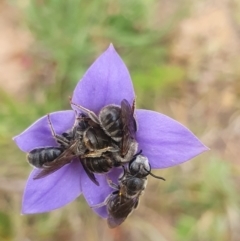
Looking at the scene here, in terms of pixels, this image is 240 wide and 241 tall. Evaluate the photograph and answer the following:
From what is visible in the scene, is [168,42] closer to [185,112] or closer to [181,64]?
[181,64]

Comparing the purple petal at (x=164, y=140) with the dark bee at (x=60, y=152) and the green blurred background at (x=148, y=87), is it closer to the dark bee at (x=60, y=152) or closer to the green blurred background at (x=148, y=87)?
the dark bee at (x=60, y=152)

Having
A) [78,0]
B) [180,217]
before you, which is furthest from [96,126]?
[180,217]

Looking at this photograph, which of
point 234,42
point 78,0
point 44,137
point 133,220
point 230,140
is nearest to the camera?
point 44,137

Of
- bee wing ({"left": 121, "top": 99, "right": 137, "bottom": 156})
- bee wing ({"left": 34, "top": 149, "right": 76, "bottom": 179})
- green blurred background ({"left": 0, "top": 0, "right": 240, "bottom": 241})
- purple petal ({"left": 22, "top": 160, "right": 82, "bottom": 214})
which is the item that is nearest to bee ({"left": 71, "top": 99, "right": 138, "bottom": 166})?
bee wing ({"left": 121, "top": 99, "right": 137, "bottom": 156})

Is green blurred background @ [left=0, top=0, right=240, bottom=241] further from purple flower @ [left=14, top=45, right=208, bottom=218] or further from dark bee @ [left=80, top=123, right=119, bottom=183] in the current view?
dark bee @ [left=80, top=123, right=119, bottom=183]

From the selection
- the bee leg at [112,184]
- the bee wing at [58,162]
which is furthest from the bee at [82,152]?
the bee leg at [112,184]

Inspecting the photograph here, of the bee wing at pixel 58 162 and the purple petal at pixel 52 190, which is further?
the purple petal at pixel 52 190

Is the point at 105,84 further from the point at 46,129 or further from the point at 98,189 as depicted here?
the point at 98,189
